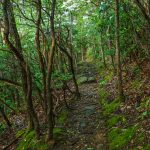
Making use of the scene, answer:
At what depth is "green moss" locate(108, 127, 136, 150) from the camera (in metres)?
7.71

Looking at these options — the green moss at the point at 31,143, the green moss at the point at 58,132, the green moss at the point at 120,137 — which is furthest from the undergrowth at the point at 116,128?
the green moss at the point at 31,143

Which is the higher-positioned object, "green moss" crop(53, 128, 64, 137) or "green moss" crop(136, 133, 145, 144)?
"green moss" crop(136, 133, 145, 144)

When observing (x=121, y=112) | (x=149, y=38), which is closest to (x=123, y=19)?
(x=149, y=38)

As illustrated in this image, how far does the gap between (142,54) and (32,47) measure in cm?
847

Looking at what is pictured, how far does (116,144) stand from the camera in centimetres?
788

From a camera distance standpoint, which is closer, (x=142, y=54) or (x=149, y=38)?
(x=149, y=38)

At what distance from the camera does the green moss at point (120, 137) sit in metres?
7.71

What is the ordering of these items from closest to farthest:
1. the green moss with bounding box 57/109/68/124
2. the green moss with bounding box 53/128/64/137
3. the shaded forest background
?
the shaded forest background → the green moss with bounding box 53/128/64/137 → the green moss with bounding box 57/109/68/124

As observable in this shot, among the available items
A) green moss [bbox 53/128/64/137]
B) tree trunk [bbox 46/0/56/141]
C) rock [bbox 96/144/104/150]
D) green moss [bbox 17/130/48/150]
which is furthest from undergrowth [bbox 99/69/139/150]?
green moss [bbox 17/130/48/150]

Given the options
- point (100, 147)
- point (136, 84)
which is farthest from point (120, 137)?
point (136, 84)

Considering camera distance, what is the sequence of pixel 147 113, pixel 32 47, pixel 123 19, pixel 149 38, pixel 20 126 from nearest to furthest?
pixel 147 113 → pixel 149 38 → pixel 123 19 → pixel 20 126 → pixel 32 47

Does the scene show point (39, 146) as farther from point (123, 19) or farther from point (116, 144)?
point (123, 19)

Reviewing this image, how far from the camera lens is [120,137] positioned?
8078 millimetres

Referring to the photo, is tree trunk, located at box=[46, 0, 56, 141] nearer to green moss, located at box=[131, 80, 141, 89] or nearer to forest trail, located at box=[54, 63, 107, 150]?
forest trail, located at box=[54, 63, 107, 150]
